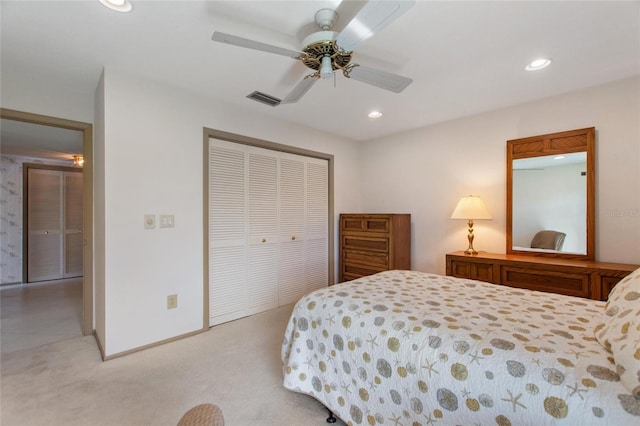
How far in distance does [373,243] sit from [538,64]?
7.72ft

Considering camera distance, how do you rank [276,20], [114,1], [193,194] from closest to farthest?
[114,1], [276,20], [193,194]

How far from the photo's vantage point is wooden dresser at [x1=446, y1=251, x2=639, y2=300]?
221 cm

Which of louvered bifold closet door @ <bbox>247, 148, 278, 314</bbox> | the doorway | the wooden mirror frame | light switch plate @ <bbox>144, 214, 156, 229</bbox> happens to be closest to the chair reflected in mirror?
the wooden mirror frame

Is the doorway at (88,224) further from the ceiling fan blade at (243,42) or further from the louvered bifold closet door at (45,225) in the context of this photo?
the louvered bifold closet door at (45,225)

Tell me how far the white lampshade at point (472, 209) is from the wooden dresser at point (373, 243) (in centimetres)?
74

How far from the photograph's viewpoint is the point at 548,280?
2.47 metres

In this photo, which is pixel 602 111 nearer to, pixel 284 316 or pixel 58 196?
pixel 284 316

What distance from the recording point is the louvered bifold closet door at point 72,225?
17.4ft

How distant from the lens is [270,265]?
342 cm

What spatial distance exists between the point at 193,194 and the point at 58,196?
14.5 feet

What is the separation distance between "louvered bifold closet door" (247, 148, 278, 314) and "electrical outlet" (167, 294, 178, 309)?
0.82 meters

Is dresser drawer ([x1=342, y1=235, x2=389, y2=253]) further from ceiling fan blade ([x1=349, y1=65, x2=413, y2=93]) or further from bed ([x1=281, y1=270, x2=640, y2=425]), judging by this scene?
ceiling fan blade ([x1=349, y1=65, x2=413, y2=93])

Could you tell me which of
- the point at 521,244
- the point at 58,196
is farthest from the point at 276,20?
the point at 58,196

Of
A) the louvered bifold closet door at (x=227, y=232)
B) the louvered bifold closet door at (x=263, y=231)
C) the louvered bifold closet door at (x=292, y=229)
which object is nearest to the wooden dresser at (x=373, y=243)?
the louvered bifold closet door at (x=292, y=229)
